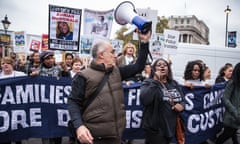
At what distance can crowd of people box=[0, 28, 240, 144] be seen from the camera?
2.81 metres

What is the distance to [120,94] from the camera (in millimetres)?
2977

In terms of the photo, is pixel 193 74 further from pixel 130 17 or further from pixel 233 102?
pixel 130 17

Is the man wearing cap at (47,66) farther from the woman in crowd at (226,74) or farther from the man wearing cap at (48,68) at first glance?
the woman in crowd at (226,74)

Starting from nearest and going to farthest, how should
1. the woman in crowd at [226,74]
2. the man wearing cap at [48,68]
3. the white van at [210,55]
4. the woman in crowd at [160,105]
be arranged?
the woman in crowd at [160,105], the man wearing cap at [48,68], the woman in crowd at [226,74], the white van at [210,55]

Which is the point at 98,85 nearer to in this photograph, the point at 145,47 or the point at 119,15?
the point at 145,47

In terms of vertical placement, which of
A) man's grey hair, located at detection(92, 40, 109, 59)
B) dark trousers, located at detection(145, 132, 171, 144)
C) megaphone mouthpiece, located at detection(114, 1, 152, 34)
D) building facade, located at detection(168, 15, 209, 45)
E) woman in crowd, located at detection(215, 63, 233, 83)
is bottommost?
dark trousers, located at detection(145, 132, 171, 144)

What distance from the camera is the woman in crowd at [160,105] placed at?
383 centimetres

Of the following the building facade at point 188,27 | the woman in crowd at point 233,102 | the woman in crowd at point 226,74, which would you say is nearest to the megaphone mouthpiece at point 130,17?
the woman in crowd at point 233,102

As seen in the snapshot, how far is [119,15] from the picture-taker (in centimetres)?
335

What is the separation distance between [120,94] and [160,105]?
105cm

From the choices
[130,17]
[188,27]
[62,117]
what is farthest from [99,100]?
[188,27]

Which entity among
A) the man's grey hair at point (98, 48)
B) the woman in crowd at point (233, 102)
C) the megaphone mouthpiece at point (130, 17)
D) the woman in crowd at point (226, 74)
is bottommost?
the woman in crowd at point (233, 102)

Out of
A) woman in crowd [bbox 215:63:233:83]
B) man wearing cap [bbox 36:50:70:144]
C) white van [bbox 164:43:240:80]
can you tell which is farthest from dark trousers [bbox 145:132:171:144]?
white van [bbox 164:43:240:80]

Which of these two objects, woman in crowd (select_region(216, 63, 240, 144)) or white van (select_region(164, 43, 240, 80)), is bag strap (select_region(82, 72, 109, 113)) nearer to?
woman in crowd (select_region(216, 63, 240, 144))
